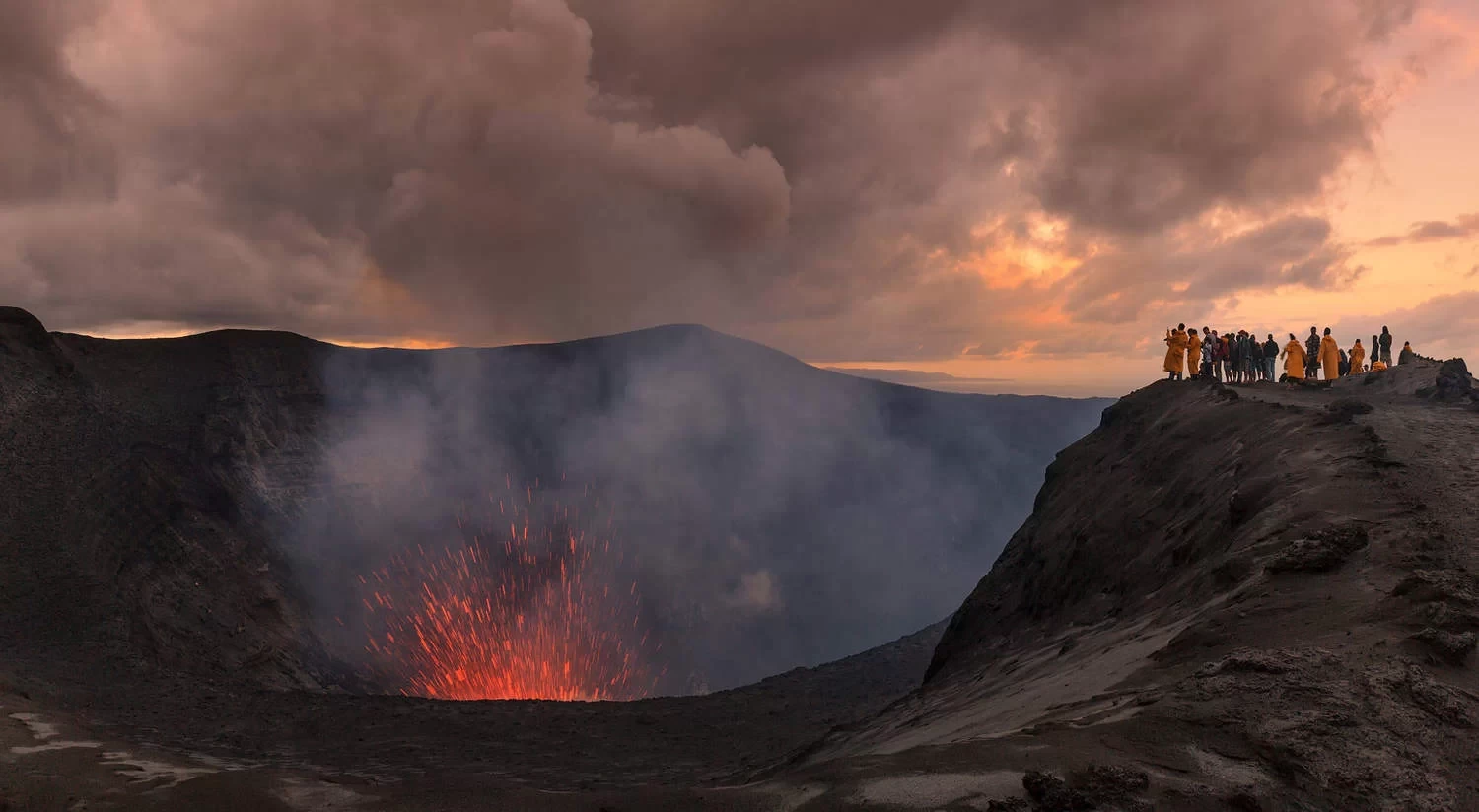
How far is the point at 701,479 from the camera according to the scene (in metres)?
58.4

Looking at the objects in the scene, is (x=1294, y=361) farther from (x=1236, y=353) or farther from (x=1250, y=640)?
(x=1250, y=640)

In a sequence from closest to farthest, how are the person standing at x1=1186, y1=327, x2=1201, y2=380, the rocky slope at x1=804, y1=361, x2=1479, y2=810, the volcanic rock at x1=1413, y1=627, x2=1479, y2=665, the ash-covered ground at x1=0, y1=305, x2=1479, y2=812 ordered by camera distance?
the rocky slope at x1=804, y1=361, x2=1479, y2=810 → the ash-covered ground at x1=0, y1=305, x2=1479, y2=812 → the volcanic rock at x1=1413, y1=627, x2=1479, y2=665 → the person standing at x1=1186, y1=327, x2=1201, y2=380

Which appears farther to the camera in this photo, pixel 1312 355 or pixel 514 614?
pixel 514 614

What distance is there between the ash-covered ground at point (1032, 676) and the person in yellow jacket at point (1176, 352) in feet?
8.09

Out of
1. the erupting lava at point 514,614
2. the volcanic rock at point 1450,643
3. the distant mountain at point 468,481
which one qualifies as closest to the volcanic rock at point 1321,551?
the volcanic rock at point 1450,643

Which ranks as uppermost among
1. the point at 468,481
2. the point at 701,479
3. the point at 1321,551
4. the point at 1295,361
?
the point at 1295,361

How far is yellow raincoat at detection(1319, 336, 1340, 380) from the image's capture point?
2933cm

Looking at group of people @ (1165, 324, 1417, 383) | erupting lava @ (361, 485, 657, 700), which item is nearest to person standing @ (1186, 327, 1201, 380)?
group of people @ (1165, 324, 1417, 383)

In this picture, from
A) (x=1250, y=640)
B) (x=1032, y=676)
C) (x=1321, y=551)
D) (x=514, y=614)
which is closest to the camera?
(x=1250, y=640)

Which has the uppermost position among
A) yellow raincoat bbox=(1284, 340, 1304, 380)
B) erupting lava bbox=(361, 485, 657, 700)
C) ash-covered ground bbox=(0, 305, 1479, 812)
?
yellow raincoat bbox=(1284, 340, 1304, 380)

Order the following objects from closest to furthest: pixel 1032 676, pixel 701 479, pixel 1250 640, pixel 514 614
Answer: pixel 1250 640 < pixel 1032 676 < pixel 514 614 < pixel 701 479

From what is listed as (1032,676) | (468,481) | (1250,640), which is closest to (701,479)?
(468,481)

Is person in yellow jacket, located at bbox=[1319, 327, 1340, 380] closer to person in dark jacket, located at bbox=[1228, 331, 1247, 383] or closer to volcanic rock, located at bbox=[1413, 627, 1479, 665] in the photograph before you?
person in dark jacket, located at bbox=[1228, 331, 1247, 383]

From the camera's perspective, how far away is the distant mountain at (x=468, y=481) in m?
29.0
